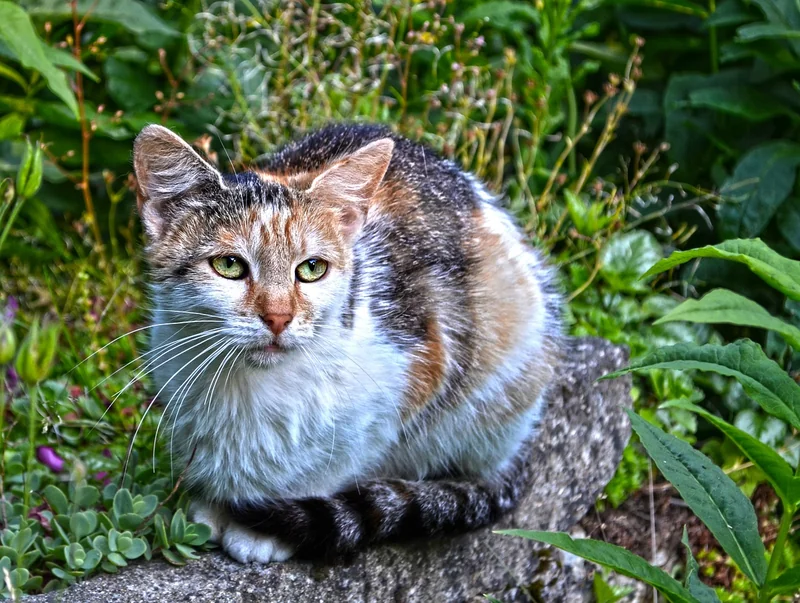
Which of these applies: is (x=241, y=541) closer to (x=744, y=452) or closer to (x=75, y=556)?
(x=75, y=556)

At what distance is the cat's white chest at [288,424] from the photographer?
6.90ft

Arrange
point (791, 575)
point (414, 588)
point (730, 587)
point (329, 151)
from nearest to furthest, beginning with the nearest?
point (791, 575)
point (414, 588)
point (329, 151)
point (730, 587)

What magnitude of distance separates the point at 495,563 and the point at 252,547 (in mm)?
747

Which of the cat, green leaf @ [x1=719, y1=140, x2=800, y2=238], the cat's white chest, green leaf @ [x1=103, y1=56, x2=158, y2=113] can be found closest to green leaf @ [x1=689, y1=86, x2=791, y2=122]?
green leaf @ [x1=719, y1=140, x2=800, y2=238]

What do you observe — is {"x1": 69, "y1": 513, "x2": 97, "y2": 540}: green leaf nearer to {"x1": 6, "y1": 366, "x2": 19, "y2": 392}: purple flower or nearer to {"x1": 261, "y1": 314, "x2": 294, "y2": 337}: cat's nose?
{"x1": 261, "y1": 314, "x2": 294, "y2": 337}: cat's nose

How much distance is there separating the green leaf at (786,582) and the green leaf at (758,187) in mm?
1814

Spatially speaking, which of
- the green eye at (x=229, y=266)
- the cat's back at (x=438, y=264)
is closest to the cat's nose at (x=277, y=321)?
the green eye at (x=229, y=266)

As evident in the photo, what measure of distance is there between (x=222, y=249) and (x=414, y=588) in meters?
0.99

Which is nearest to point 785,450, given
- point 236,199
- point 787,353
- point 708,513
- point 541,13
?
point 787,353

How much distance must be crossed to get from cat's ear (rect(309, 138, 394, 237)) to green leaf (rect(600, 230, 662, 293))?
4.78 ft

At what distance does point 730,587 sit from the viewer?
306cm

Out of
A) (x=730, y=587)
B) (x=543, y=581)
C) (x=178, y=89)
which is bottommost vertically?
(x=730, y=587)

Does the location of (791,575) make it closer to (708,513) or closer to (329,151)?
(708,513)

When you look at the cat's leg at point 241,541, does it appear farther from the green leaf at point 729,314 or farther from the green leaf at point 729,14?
the green leaf at point 729,14
